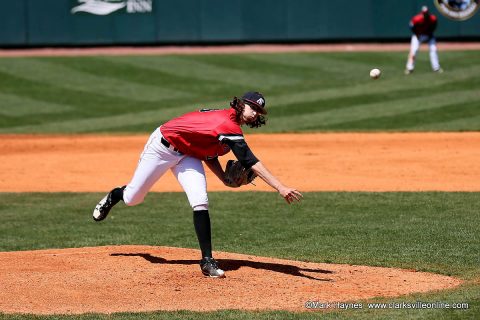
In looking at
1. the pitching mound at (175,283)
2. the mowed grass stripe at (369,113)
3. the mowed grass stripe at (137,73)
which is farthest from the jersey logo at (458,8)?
the pitching mound at (175,283)

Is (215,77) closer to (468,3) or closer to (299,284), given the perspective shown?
(468,3)

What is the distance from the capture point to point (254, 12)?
3203 centimetres

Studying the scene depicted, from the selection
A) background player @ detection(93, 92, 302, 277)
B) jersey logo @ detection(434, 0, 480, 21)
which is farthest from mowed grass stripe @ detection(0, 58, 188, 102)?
background player @ detection(93, 92, 302, 277)

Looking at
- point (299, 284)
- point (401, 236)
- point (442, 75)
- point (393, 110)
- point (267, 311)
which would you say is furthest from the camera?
point (442, 75)

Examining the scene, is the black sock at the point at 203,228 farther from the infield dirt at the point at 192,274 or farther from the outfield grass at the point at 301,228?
the outfield grass at the point at 301,228

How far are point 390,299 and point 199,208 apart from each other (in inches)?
82.2

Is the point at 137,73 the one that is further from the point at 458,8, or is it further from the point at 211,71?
the point at 458,8

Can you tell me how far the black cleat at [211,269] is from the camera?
9.03m

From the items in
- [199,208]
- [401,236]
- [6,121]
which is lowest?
[6,121]

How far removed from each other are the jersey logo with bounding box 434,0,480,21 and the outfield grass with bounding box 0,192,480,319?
17.2m

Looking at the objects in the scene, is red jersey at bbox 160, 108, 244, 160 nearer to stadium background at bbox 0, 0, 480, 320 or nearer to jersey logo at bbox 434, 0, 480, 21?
stadium background at bbox 0, 0, 480, 320

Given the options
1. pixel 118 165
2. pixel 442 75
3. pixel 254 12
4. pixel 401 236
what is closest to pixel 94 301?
pixel 401 236

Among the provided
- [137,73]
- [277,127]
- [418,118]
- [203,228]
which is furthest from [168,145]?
[137,73]

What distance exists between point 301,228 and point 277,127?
1097 centimetres
